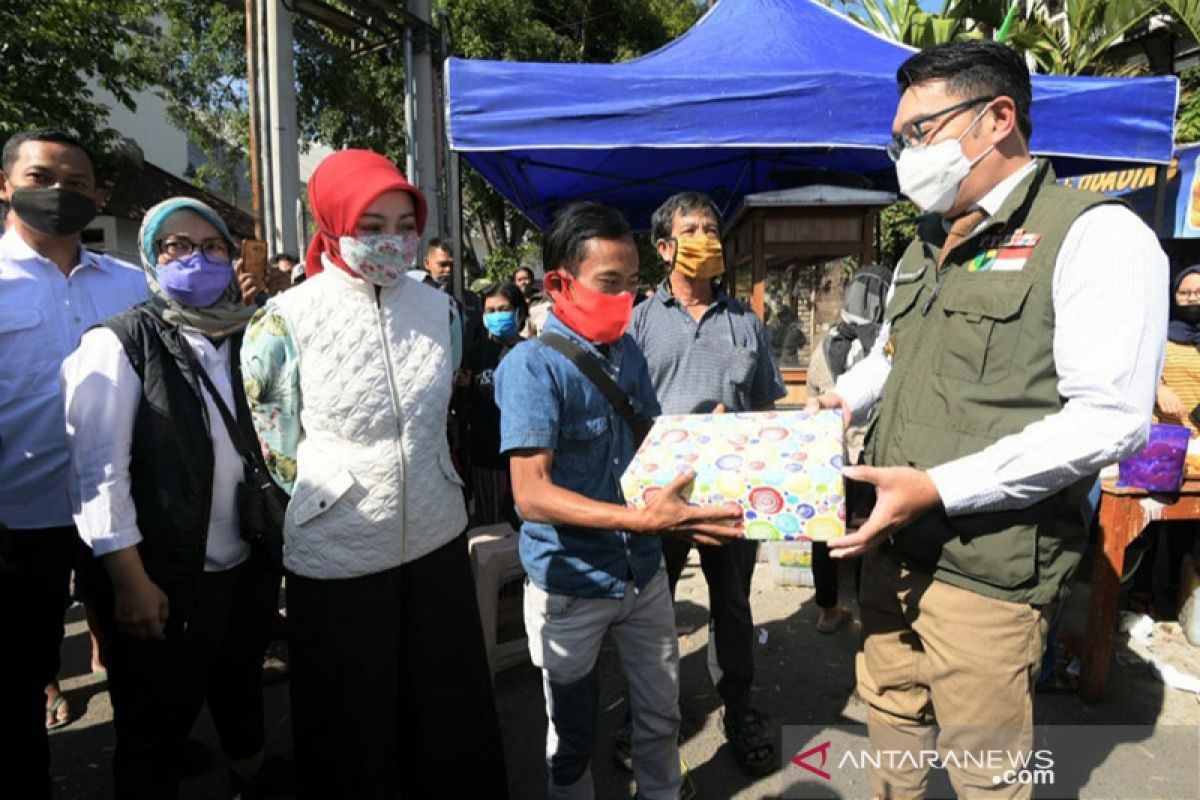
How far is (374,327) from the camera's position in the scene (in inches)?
71.4

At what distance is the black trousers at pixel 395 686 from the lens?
1.81 metres

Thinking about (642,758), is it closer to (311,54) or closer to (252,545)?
(252,545)

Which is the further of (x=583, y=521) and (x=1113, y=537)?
(x=1113, y=537)

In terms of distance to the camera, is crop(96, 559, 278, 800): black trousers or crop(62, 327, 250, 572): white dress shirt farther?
crop(96, 559, 278, 800): black trousers

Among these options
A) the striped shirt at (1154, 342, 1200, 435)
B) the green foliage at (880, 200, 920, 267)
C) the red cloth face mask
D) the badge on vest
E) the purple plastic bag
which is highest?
the green foliage at (880, 200, 920, 267)

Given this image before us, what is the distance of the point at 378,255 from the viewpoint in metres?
1.79

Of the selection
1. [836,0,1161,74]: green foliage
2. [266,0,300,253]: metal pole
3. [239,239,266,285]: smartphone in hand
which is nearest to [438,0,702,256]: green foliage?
[836,0,1161,74]: green foliage

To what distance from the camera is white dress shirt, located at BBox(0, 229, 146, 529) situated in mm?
2312

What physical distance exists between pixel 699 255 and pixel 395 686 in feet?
5.94

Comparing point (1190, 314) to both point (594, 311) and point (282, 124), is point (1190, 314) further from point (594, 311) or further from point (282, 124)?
point (282, 124)

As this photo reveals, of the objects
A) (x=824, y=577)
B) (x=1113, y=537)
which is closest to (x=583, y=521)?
(x=824, y=577)

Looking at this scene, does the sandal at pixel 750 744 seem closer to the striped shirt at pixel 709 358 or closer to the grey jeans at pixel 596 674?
the grey jeans at pixel 596 674

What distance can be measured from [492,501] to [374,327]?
7.90ft

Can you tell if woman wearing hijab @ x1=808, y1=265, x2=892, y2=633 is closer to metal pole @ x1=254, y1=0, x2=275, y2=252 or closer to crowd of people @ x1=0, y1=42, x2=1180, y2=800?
crowd of people @ x1=0, y1=42, x2=1180, y2=800
